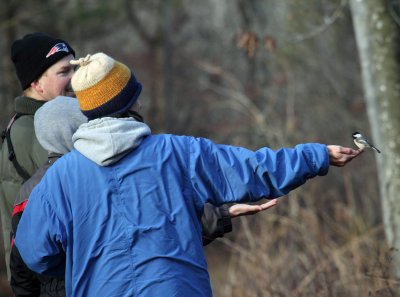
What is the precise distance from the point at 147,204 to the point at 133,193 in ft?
0.23

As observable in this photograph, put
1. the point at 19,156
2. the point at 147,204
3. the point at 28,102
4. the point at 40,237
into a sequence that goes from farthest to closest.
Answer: the point at 28,102, the point at 19,156, the point at 40,237, the point at 147,204

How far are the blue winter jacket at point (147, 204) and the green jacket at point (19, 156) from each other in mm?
693

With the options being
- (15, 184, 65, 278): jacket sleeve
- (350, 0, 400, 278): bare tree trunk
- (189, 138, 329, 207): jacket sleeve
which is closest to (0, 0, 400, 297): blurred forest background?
(350, 0, 400, 278): bare tree trunk

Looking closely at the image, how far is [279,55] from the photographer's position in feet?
49.4

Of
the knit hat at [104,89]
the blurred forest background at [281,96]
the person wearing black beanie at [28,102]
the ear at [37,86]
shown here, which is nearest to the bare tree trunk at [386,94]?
the blurred forest background at [281,96]

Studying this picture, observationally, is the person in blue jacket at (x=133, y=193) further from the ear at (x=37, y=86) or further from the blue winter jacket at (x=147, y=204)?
the ear at (x=37, y=86)

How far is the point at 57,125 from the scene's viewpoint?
4.21 meters

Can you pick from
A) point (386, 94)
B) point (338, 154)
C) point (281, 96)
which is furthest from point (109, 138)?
point (281, 96)

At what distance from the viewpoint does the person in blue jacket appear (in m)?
3.59

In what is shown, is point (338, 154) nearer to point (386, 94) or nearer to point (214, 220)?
point (214, 220)

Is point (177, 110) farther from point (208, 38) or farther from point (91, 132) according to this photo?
point (91, 132)

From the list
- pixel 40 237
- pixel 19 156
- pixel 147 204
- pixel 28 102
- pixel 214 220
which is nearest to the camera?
pixel 147 204

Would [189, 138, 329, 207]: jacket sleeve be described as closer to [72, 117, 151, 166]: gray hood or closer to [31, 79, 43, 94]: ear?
[72, 117, 151, 166]: gray hood

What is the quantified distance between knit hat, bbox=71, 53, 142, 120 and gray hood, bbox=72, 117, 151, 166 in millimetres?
57
